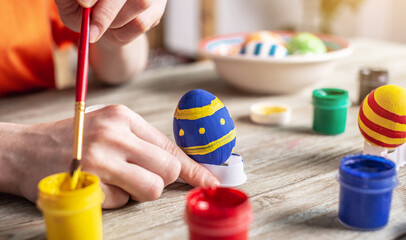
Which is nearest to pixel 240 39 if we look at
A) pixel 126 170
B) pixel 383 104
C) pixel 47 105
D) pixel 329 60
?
pixel 329 60

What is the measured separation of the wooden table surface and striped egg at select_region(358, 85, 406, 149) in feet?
0.22

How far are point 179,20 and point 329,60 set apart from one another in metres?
2.75

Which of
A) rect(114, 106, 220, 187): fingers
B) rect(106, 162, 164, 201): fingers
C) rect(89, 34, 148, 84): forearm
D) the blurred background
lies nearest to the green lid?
rect(114, 106, 220, 187): fingers

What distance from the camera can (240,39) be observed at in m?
1.51

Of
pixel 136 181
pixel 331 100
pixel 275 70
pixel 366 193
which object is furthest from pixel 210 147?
pixel 275 70

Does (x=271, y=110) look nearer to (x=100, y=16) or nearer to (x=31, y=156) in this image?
(x=100, y=16)

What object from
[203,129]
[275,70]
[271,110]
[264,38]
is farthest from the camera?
[264,38]

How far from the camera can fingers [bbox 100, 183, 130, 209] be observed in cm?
66

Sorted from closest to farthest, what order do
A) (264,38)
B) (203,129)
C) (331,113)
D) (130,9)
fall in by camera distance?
(203,129) → (130,9) → (331,113) → (264,38)

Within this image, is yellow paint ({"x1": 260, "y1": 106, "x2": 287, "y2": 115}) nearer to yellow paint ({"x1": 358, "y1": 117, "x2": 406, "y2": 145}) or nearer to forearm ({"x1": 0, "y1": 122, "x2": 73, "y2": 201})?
yellow paint ({"x1": 358, "y1": 117, "x2": 406, "y2": 145})

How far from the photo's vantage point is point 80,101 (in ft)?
2.04

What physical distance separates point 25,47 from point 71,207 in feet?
3.35

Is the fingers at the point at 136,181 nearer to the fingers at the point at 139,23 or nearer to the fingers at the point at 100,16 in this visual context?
the fingers at the point at 100,16

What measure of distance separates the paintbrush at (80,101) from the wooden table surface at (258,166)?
104mm
